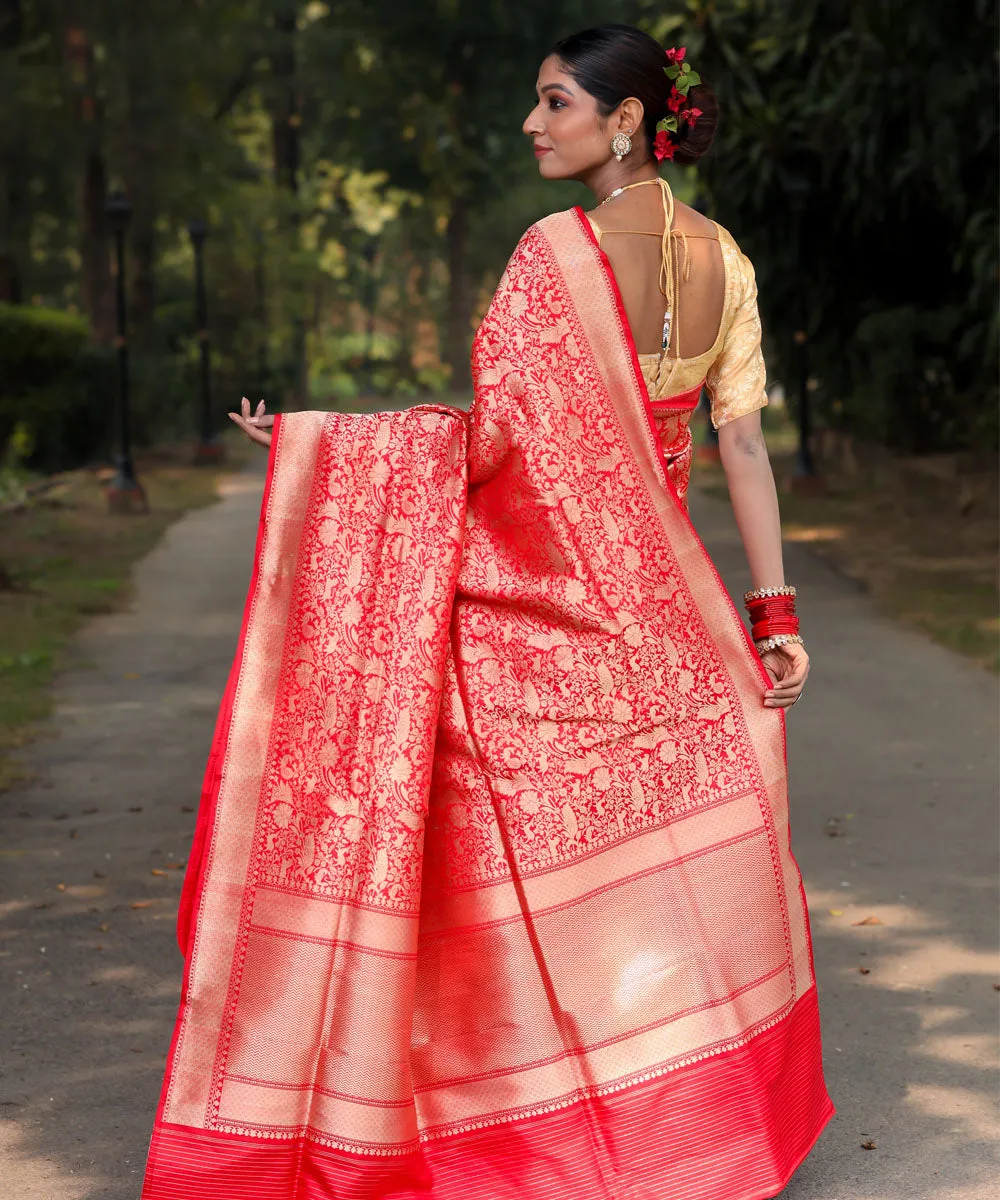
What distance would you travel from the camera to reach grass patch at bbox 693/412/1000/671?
10242 mm

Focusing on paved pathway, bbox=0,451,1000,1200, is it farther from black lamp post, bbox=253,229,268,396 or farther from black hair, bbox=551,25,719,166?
black lamp post, bbox=253,229,268,396

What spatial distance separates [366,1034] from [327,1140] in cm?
19

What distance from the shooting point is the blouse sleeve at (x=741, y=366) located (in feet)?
10.3

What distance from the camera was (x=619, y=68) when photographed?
3.02 m

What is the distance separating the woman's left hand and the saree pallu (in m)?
0.14

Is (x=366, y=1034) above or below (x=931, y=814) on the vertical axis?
above

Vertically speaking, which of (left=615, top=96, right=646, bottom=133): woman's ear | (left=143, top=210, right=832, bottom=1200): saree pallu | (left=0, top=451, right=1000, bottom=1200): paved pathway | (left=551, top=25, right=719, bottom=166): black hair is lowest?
(left=0, top=451, right=1000, bottom=1200): paved pathway

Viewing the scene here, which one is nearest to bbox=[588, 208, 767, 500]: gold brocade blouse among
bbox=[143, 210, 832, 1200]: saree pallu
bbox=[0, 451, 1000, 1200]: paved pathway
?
A: bbox=[143, 210, 832, 1200]: saree pallu

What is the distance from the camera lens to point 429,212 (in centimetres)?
4428

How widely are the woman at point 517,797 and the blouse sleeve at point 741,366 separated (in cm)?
9

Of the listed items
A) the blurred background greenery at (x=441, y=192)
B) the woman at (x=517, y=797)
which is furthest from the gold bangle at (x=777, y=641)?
the blurred background greenery at (x=441, y=192)

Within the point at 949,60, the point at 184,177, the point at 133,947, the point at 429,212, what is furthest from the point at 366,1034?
the point at 429,212

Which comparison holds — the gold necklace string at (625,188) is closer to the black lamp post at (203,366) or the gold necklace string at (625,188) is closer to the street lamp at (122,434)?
the street lamp at (122,434)

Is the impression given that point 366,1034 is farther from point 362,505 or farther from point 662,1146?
point 362,505
